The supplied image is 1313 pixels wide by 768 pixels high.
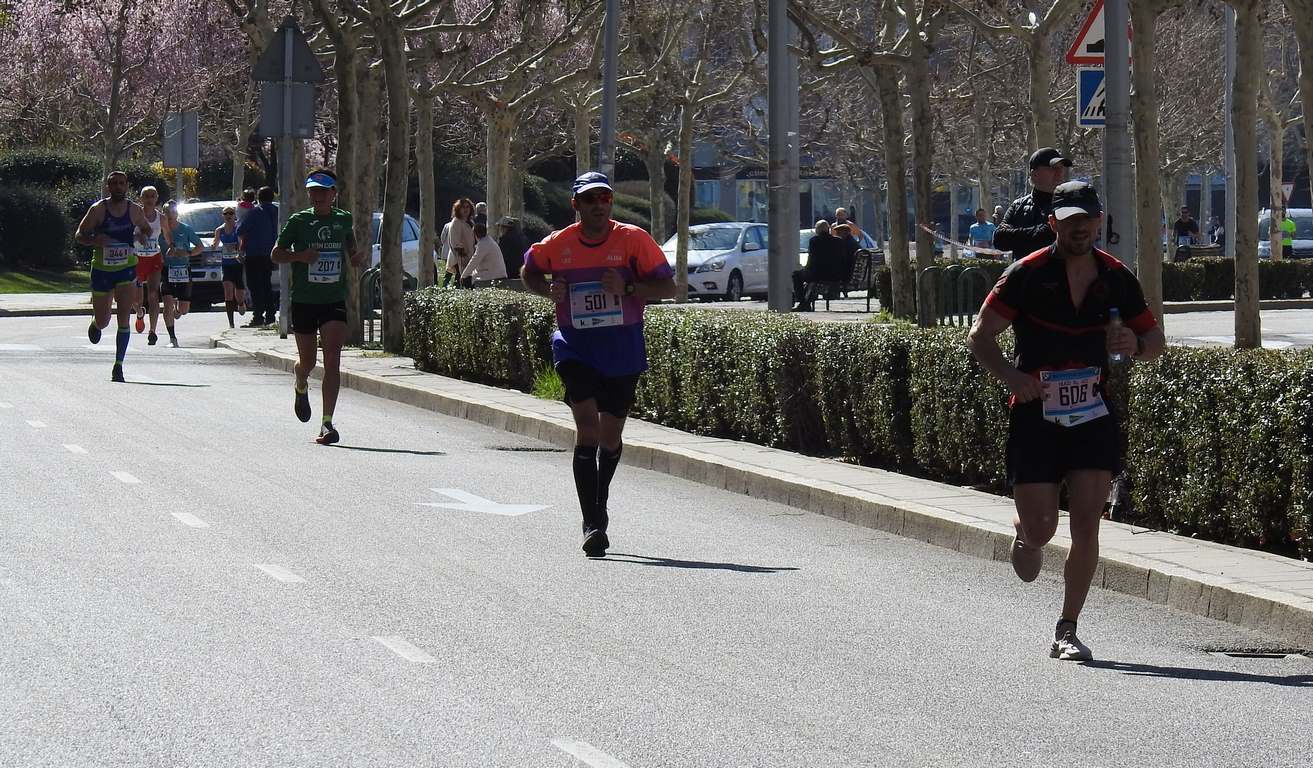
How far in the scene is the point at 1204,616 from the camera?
812 centimetres

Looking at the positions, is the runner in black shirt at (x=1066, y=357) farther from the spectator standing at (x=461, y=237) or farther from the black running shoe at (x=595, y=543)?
the spectator standing at (x=461, y=237)

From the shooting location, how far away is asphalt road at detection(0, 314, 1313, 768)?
5.91 m

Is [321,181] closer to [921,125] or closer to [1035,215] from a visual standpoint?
[1035,215]

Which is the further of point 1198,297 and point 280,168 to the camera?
point 1198,297

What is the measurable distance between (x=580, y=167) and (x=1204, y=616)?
1269 inches

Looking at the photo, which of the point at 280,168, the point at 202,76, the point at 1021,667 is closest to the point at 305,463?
the point at 1021,667

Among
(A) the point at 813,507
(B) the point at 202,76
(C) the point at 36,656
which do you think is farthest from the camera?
(B) the point at 202,76

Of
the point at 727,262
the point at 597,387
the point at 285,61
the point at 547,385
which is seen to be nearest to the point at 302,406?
the point at 547,385

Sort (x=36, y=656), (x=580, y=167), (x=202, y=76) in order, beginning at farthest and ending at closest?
1. (x=202, y=76)
2. (x=580, y=167)
3. (x=36, y=656)

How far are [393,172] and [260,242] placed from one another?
4.31m

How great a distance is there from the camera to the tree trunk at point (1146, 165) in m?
14.8

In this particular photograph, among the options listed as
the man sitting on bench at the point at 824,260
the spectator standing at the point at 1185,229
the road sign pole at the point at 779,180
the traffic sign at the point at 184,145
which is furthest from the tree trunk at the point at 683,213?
the road sign pole at the point at 779,180

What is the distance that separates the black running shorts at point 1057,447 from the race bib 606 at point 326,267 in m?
7.79

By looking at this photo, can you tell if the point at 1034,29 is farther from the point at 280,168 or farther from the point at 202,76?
the point at 202,76
